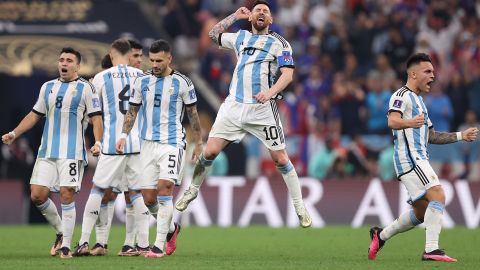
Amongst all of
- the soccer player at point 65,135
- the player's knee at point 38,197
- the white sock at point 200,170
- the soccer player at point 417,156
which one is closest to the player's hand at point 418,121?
the soccer player at point 417,156

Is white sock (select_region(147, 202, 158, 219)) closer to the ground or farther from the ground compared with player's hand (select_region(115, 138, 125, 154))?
closer to the ground

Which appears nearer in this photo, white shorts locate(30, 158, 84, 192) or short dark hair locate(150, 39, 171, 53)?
short dark hair locate(150, 39, 171, 53)

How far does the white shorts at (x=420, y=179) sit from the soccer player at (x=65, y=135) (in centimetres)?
375

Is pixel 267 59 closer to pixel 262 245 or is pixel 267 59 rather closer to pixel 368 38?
pixel 262 245

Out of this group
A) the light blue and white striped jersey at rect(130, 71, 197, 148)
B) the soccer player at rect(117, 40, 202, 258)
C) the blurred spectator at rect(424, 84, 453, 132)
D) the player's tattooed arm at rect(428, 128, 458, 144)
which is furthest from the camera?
the blurred spectator at rect(424, 84, 453, 132)

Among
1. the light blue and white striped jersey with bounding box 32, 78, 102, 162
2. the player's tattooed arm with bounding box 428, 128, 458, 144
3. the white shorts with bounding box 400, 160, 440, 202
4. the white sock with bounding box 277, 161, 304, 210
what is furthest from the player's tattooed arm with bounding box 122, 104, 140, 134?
the player's tattooed arm with bounding box 428, 128, 458, 144

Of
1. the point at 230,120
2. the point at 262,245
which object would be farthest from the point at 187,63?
the point at 230,120

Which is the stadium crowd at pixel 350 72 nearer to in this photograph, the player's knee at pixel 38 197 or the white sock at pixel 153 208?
the white sock at pixel 153 208

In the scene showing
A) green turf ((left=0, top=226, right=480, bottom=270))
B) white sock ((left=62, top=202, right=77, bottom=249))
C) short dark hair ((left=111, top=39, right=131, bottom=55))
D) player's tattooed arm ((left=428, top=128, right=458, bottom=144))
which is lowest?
green turf ((left=0, top=226, right=480, bottom=270))

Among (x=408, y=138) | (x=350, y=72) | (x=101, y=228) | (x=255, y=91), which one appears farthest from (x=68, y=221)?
(x=350, y=72)

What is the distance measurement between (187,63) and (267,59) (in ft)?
39.0

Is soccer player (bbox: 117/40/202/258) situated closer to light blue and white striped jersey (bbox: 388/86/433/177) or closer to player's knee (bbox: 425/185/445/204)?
light blue and white striped jersey (bbox: 388/86/433/177)

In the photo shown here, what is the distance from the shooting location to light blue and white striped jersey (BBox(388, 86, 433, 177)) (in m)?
14.5

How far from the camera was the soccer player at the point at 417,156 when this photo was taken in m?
→ 14.3
